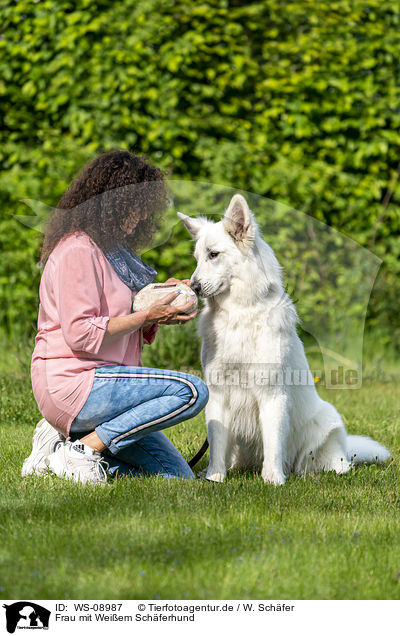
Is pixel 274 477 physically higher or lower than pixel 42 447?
lower

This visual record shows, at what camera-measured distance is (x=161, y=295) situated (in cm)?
364

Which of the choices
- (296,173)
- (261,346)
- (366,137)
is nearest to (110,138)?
(296,173)

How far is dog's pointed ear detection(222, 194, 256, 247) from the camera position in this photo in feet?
11.6

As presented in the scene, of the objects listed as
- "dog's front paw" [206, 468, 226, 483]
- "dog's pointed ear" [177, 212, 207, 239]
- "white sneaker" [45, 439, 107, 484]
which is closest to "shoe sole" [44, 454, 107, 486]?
"white sneaker" [45, 439, 107, 484]

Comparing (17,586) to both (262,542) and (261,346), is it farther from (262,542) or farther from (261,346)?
(261,346)

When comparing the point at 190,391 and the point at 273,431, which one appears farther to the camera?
the point at 273,431

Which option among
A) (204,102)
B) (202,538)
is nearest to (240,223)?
(202,538)

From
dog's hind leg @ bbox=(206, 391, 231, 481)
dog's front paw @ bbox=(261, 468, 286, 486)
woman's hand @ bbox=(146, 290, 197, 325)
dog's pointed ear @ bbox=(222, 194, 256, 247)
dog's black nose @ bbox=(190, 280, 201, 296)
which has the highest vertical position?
dog's pointed ear @ bbox=(222, 194, 256, 247)

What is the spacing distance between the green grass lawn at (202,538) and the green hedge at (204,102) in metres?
3.58

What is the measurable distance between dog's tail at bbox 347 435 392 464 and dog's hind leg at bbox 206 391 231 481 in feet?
3.00

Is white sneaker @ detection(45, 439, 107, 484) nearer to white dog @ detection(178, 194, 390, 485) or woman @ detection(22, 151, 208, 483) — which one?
woman @ detection(22, 151, 208, 483)

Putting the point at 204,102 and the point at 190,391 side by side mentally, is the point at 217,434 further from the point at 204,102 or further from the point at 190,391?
the point at 204,102

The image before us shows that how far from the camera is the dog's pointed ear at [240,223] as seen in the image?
3.53 metres
